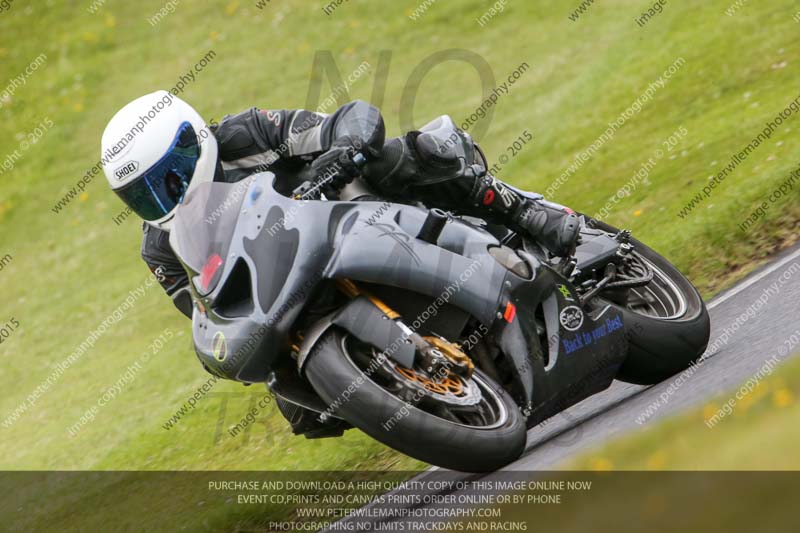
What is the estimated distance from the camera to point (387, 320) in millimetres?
5074

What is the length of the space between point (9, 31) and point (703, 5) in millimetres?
11892

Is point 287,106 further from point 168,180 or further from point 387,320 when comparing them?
point 387,320

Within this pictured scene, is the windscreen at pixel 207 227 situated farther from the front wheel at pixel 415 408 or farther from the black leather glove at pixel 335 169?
the front wheel at pixel 415 408

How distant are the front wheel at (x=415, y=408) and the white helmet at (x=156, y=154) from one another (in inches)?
44.0

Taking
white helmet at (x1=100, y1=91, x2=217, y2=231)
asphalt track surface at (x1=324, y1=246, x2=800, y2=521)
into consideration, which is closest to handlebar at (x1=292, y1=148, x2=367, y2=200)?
white helmet at (x1=100, y1=91, x2=217, y2=231)

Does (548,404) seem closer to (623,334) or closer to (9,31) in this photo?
(623,334)

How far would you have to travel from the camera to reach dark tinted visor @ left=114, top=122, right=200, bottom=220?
18.0 feet

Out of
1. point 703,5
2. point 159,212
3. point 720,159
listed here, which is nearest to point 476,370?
point 159,212

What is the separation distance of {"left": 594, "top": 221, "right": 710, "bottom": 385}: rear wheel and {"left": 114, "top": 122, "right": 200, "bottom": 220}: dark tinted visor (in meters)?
2.31

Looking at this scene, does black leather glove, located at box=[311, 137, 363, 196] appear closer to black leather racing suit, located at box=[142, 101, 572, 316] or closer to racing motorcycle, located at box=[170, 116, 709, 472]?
racing motorcycle, located at box=[170, 116, 709, 472]

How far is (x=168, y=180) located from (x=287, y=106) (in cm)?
1249

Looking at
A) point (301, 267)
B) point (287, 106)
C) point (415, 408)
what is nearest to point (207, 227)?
point (301, 267)

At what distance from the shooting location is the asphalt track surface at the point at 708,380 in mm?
5633

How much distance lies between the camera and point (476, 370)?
5.42 meters
